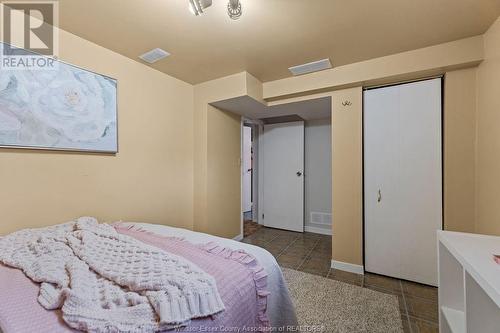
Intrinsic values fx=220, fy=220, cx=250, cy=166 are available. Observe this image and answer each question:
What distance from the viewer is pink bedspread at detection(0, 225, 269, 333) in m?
0.70

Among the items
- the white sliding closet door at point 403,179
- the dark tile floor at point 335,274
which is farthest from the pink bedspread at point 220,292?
the white sliding closet door at point 403,179

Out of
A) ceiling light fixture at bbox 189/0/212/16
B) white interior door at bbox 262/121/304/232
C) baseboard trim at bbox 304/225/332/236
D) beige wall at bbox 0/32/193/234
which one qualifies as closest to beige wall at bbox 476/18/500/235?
baseboard trim at bbox 304/225/332/236

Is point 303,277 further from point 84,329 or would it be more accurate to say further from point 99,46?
point 99,46

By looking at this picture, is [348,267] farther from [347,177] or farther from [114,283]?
[114,283]

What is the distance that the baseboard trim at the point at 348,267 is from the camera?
2442 millimetres

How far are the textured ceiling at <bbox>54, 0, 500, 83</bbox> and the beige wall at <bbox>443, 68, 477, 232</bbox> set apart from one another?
17.2 inches

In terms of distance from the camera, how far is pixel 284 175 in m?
4.16

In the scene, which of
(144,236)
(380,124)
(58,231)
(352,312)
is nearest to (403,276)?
(352,312)

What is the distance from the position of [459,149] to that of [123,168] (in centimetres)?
327

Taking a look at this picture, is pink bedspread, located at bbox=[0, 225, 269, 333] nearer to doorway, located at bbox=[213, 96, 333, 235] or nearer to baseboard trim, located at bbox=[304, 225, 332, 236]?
doorway, located at bbox=[213, 96, 333, 235]

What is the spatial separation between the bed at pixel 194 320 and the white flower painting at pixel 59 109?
3.09 feet

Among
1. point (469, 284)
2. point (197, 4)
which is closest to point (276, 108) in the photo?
point (197, 4)

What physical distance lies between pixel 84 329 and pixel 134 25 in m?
2.06

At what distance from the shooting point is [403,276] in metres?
2.29
